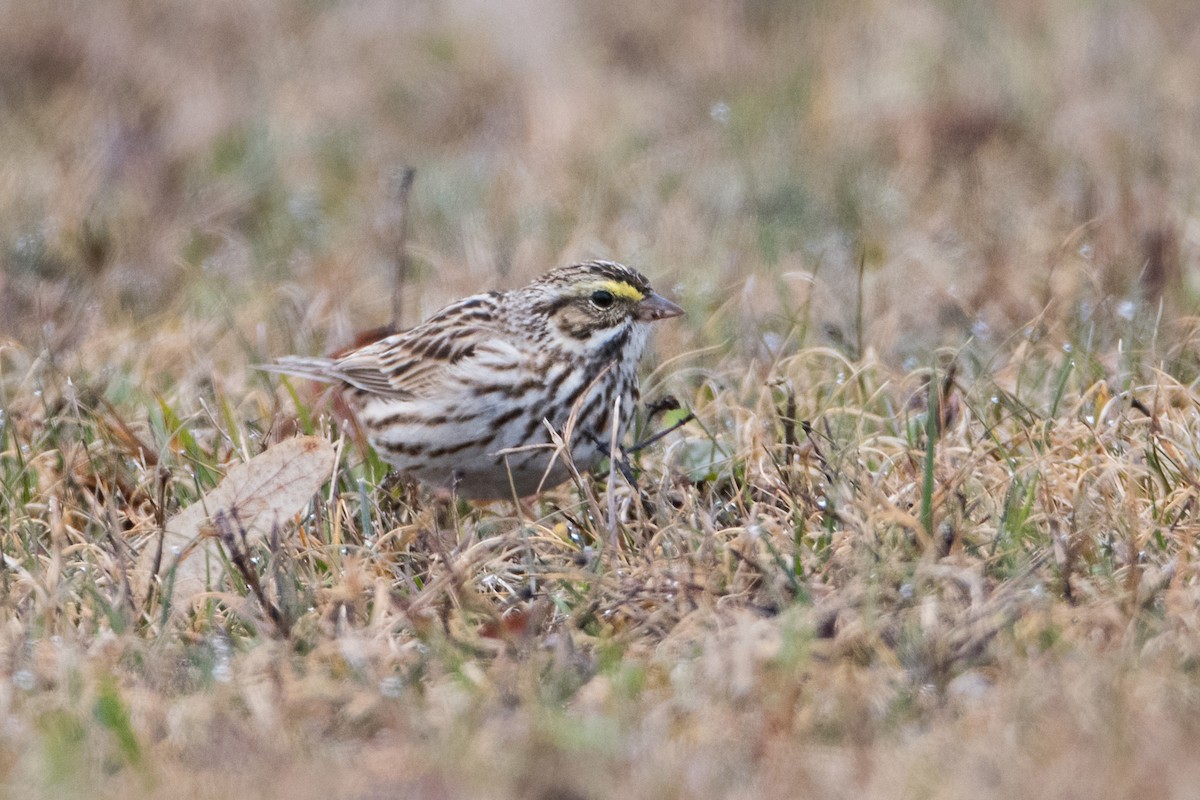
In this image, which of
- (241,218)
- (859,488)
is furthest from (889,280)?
(241,218)

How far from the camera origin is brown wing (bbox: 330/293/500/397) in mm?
5711

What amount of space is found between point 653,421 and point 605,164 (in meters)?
3.40

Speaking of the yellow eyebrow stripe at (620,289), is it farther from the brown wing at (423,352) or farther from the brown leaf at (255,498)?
the brown leaf at (255,498)

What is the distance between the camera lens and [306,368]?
6137 mm

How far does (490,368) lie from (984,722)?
94.3 inches

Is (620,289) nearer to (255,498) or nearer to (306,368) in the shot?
(306,368)

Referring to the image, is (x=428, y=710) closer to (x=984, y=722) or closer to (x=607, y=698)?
(x=607, y=698)

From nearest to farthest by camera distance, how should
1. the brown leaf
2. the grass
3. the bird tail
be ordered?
the grass
the brown leaf
the bird tail

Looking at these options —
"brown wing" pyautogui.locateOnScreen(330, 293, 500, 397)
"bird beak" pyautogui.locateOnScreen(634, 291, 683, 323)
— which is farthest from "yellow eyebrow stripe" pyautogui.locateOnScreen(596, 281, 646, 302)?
"brown wing" pyautogui.locateOnScreen(330, 293, 500, 397)

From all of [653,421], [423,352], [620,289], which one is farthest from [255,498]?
[653,421]

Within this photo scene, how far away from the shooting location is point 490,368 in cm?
552

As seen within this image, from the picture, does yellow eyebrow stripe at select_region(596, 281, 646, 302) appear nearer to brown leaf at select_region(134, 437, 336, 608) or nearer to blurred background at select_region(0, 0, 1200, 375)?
blurred background at select_region(0, 0, 1200, 375)

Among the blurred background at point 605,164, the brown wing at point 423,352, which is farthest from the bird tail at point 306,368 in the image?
the blurred background at point 605,164

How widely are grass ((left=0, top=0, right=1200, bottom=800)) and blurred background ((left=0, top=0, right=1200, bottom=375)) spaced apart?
33mm
